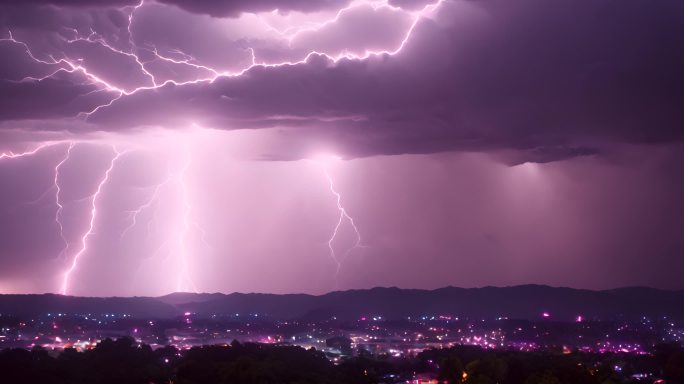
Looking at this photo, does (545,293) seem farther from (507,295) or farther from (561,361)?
(561,361)

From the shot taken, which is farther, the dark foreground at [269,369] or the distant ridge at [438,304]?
the distant ridge at [438,304]

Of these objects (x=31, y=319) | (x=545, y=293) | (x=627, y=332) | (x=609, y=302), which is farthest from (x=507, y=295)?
(x=31, y=319)

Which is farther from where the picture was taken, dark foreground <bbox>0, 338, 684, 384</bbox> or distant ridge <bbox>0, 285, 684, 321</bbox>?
distant ridge <bbox>0, 285, 684, 321</bbox>

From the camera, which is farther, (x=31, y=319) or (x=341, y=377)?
(x=31, y=319)
